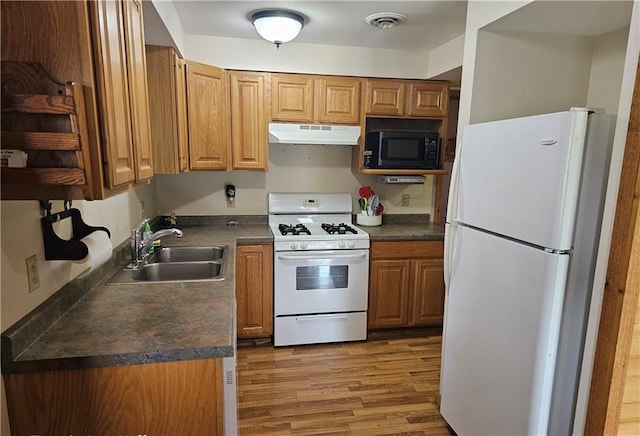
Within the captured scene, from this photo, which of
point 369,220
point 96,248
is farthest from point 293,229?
point 96,248

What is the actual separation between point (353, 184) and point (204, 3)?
1.92 m

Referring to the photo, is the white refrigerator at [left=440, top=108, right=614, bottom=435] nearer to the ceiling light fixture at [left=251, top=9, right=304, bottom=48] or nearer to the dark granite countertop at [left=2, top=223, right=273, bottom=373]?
the dark granite countertop at [left=2, top=223, right=273, bottom=373]

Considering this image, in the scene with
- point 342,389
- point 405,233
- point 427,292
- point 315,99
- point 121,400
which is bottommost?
point 342,389

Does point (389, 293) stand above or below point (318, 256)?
below

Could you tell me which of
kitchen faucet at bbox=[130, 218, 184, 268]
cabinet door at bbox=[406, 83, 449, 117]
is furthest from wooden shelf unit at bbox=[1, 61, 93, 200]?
cabinet door at bbox=[406, 83, 449, 117]

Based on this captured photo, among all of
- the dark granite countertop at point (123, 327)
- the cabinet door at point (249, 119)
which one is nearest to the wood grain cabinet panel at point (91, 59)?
the dark granite countertop at point (123, 327)

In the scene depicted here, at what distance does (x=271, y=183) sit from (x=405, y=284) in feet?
4.87

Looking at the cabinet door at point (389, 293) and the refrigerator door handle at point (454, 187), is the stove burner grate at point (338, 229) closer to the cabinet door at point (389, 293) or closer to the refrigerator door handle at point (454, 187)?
the cabinet door at point (389, 293)

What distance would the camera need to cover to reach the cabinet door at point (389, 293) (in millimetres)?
3078

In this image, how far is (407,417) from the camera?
2234mm

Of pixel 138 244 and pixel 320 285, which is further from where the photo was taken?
pixel 320 285

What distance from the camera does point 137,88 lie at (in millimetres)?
1384

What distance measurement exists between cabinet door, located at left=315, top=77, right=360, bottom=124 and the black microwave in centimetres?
27

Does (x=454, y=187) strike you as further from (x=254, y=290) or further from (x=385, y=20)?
(x=254, y=290)
